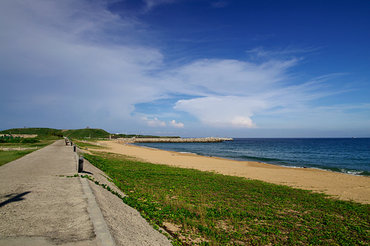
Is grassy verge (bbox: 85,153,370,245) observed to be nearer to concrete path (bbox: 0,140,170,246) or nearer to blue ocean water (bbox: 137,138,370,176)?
concrete path (bbox: 0,140,170,246)

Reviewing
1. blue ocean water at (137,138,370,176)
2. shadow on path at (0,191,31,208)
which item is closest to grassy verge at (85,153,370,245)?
shadow on path at (0,191,31,208)

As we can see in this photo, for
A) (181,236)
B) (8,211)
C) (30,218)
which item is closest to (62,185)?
(8,211)

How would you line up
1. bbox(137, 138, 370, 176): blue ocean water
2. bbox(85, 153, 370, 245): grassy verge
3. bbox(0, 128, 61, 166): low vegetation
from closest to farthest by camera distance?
bbox(85, 153, 370, 245): grassy verge → bbox(0, 128, 61, 166): low vegetation → bbox(137, 138, 370, 176): blue ocean water

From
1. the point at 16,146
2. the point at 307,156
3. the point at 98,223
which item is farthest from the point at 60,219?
the point at 307,156

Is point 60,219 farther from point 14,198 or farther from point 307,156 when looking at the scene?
point 307,156

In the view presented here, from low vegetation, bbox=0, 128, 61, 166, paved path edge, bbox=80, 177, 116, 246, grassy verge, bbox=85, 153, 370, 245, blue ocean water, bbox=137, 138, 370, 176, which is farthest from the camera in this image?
blue ocean water, bbox=137, 138, 370, 176

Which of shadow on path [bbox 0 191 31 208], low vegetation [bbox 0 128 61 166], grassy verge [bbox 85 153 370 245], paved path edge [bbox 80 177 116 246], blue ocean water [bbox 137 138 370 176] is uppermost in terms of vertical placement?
paved path edge [bbox 80 177 116 246]

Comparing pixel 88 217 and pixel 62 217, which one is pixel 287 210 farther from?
pixel 62 217

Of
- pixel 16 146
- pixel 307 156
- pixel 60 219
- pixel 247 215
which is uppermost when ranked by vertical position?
pixel 60 219

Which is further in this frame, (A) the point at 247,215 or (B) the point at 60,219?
(A) the point at 247,215

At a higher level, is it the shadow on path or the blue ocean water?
the shadow on path

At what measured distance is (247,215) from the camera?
340 inches

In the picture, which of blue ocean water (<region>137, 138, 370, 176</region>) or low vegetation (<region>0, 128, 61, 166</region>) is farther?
blue ocean water (<region>137, 138, 370, 176</region>)

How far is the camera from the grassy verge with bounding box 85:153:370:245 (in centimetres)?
679
